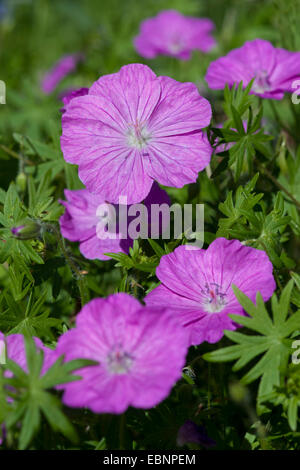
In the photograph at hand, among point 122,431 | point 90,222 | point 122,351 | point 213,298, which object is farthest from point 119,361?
point 90,222

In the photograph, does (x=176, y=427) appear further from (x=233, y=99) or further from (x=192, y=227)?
(x=233, y=99)

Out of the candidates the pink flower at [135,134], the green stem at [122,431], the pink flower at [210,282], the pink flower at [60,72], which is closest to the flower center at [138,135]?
the pink flower at [135,134]

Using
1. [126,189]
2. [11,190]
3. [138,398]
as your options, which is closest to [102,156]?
[126,189]

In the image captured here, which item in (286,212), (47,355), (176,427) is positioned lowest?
(176,427)

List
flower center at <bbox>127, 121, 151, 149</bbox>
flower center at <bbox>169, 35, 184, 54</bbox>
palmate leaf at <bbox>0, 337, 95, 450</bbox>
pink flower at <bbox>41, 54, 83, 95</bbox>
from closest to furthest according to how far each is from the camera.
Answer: palmate leaf at <bbox>0, 337, 95, 450</bbox>, flower center at <bbox>127, 121, 151, 149</bbox>, flower center at <bbox>169, 35, 184, 54</bbox>, pink flower at <bbox>41, 54, 83, 95</bbox>

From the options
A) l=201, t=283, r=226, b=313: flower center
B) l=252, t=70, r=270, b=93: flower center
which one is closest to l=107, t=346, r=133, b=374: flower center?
l=201, t=283, r=226, b=313: flower center

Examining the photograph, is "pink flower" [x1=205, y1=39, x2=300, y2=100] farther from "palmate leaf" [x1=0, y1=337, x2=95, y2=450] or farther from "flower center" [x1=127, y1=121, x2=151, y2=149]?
"palmate leaf" [x1=0, y1=337, x2=95, y2=450]
